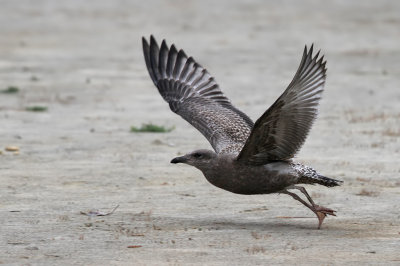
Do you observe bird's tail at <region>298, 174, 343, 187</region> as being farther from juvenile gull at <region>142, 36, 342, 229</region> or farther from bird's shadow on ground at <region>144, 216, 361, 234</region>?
bird's shadow on ground at <region>144, 216, 361, 234</region>

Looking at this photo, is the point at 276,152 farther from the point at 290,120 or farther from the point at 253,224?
the point at 253,224

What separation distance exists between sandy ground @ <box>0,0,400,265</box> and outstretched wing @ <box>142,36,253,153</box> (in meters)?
0.77

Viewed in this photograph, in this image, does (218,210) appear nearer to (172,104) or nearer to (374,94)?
(172,104)

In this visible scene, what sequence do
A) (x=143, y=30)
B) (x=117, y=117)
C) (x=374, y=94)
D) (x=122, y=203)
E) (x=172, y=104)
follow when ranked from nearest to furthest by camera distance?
(x=122, y=203) → (x=172, y=104) → (x=117, y=117) → (x=374, y=94) → (x=143, y=30)

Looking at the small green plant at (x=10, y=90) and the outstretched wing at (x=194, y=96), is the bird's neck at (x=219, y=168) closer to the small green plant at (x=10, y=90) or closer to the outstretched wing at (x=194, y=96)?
the outstretched wing at (x=194, y=96)

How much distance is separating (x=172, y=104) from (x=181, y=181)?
3.08ft

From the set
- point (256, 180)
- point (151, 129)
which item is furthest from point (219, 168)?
point (151, 129)

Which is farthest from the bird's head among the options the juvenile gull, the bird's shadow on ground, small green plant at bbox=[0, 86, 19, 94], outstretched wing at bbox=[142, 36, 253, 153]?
small green plant at bbox=[0, 86, 19, 94]

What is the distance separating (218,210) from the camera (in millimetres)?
9805

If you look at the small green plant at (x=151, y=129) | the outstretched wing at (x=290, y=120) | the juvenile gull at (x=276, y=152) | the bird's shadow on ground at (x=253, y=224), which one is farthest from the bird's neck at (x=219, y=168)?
the small green plant at (x=151, y=129)

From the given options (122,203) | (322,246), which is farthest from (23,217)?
(322,246)

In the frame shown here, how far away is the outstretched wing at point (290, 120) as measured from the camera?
27.8ft

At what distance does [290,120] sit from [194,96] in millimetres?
2728

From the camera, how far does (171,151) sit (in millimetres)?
13328
